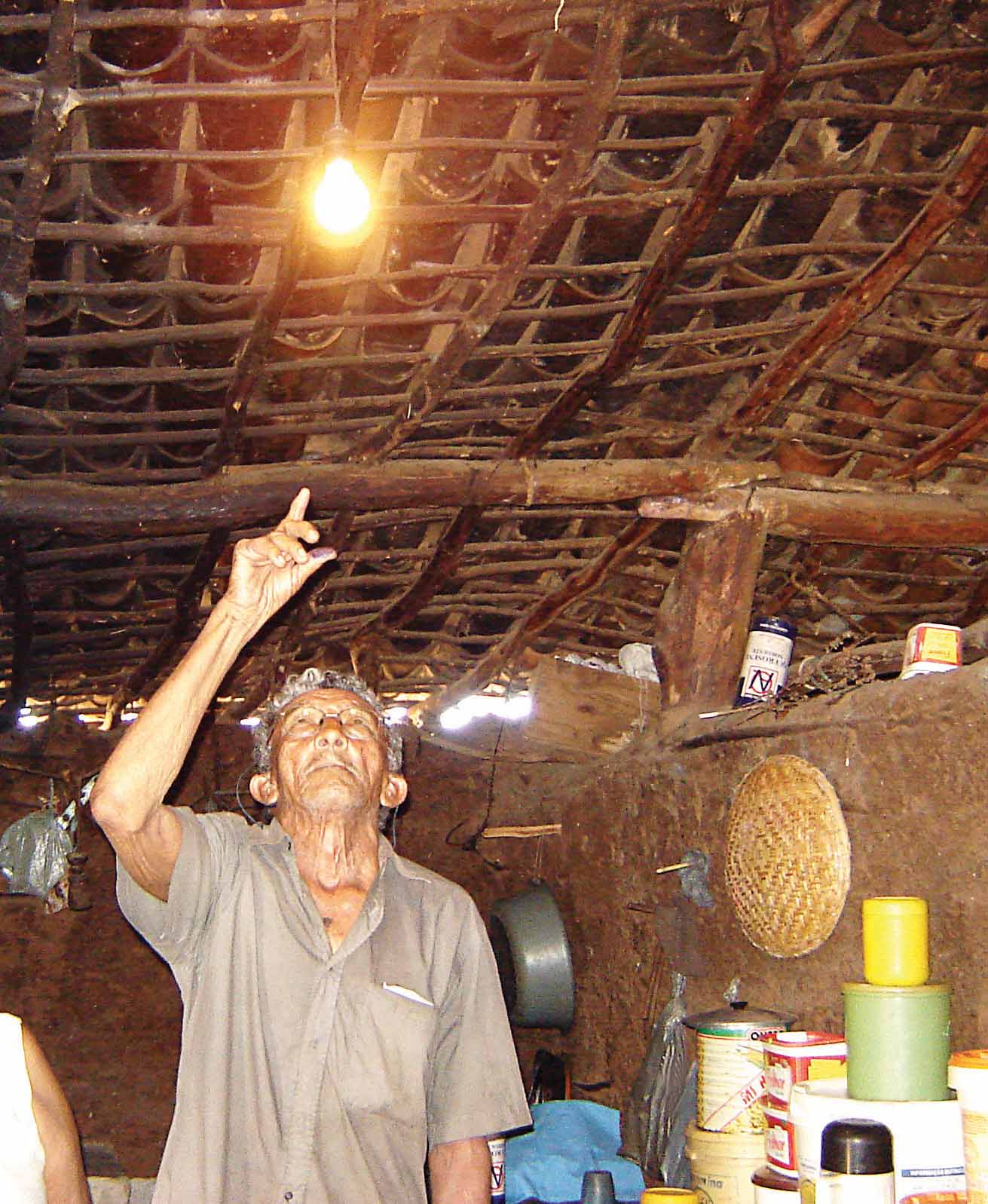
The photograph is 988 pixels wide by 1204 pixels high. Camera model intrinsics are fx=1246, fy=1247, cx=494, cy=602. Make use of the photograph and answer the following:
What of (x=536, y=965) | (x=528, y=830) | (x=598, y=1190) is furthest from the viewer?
(x=528, y=830)

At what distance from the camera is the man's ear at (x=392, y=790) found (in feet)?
9.39

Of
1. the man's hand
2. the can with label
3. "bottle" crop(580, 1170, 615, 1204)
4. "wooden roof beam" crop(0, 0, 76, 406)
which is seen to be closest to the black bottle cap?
the man's hand

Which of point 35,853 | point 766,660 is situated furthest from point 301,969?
point 35,853

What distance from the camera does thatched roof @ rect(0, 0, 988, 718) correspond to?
9.04ft

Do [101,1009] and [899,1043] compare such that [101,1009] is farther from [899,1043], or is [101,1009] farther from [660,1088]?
[899,1043]

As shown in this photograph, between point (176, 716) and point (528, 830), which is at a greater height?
point (528, 830)

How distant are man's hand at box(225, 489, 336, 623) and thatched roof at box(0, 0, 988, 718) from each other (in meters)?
0.90

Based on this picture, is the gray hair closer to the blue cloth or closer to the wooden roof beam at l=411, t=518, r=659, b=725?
the blue cloth

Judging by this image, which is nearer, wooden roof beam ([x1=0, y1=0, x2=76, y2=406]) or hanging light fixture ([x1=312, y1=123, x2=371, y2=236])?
wooden roof beam ([x1=0, y1=0, x2=76, y2=406])

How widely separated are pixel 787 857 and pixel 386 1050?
1421 mm

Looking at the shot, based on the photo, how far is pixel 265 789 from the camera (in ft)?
9.33

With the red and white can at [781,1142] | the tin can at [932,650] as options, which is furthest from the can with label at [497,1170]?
the tin can at [932,650]

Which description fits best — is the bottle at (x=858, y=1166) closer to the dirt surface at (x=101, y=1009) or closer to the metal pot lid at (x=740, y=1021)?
the metal pot lid at (x=740, y=1021)

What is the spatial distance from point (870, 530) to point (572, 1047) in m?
2.39
